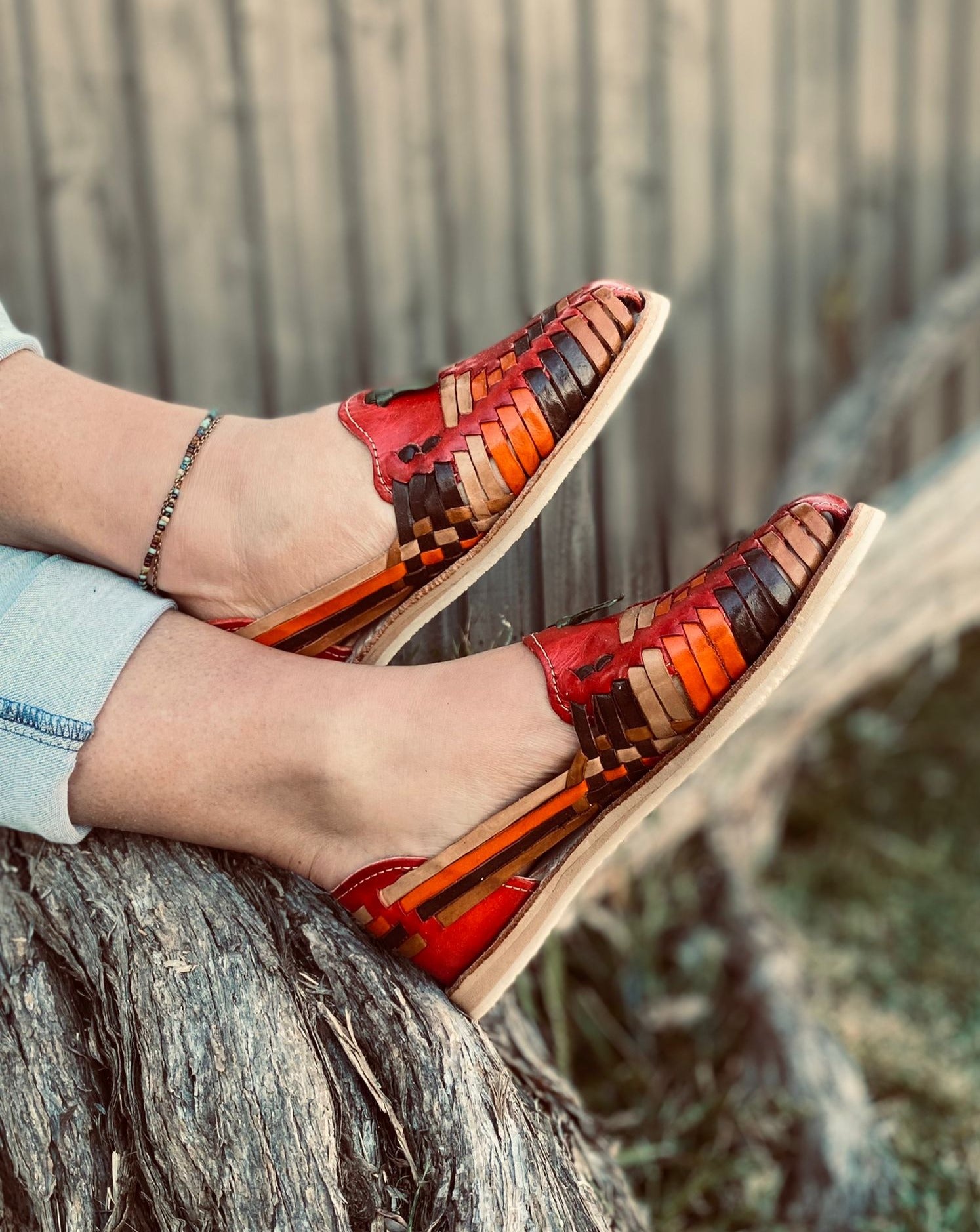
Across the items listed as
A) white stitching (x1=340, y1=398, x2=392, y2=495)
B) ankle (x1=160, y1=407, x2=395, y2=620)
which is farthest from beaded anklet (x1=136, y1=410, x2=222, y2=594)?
white stitching (x1=340, y1=398, x2=392, y2=495)

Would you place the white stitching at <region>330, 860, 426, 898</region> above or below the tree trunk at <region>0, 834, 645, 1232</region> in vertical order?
above

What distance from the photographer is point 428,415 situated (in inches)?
44.6

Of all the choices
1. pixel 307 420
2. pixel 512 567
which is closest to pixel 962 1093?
pixel 512 567

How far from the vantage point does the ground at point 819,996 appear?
171cm

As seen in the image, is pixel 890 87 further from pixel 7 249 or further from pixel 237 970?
pixel 237 970

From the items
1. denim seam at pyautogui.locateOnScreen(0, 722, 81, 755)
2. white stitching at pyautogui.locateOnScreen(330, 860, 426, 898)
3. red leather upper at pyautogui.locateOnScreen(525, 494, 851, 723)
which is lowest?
white stitching at pyautogui.locateOnScreen(330, 860, 426, 898)

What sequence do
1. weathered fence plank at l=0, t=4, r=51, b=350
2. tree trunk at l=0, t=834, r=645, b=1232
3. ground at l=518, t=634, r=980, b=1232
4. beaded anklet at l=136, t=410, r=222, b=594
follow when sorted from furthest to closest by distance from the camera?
weathered fence plank at l=0, t=4, r=51, b=350 → ground at l=518, t=634, r=980, b=1232 → beaded anklet at l=136, t=410, r=222, b=594 → tree trunk at l=0, t=834, r=645, b=1232

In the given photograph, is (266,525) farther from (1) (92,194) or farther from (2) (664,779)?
(1) (92,194)

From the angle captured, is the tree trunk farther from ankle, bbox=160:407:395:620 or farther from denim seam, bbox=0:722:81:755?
ankle, bbox=160:407:395:620

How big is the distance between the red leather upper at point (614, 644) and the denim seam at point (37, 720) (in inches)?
16.8

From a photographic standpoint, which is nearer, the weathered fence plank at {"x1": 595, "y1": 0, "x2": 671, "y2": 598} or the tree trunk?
the tree trunk

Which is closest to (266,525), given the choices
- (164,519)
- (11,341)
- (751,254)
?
(164,519)

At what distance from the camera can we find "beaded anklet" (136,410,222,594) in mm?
1066

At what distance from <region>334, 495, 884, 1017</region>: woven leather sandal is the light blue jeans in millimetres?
284
